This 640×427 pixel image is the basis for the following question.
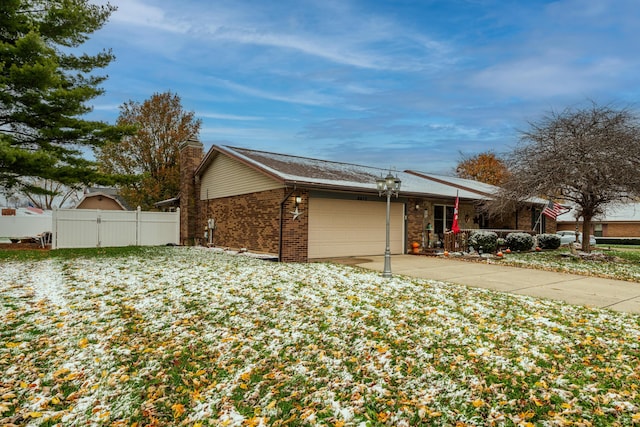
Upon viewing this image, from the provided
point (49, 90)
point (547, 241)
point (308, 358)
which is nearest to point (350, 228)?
point (308, 358)

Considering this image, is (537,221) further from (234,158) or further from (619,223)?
(619,223)

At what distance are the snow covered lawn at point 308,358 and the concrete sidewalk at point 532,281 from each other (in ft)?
3.66

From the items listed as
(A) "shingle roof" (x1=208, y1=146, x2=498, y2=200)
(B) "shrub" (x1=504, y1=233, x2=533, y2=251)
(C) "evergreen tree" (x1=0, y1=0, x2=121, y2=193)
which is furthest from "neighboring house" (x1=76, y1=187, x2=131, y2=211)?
(B) "shrub" (x1=504, y1=233, x2=533, y2=251)

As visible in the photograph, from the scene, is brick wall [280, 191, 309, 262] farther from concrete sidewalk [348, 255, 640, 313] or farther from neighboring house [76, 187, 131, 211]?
neighboring house [76, 187, 131, 211]

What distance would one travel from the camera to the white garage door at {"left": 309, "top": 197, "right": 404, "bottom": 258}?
13164 mm

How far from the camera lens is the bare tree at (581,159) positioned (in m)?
12.9

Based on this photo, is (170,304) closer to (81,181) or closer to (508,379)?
(508,379)

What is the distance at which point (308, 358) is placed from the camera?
14.5ft

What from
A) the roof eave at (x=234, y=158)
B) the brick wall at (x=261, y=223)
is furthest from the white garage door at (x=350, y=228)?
the roof eave at (x=234, y=158)

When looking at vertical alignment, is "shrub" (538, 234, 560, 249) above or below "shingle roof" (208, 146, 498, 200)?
below

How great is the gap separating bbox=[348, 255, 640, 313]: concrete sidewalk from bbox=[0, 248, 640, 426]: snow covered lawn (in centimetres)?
112

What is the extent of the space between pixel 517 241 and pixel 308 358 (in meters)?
15.7

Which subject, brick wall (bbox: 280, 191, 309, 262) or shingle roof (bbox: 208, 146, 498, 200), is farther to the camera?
shingle roof (bbox: 208, 146, 498, 200)

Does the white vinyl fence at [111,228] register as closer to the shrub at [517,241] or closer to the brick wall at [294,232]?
the brick wall at [294,232]
